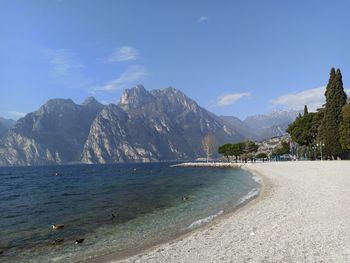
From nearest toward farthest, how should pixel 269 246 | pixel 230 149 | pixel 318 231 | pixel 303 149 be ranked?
pixel 269 246 → pixel 318 231 → pixel 303 149 → pixel 230 149

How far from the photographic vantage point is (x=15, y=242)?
1983 centimetres

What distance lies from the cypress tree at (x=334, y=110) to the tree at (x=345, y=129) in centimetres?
295

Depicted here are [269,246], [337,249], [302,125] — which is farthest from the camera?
[302,125]

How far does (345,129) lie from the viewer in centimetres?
7819

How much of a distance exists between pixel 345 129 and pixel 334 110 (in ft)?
31.6

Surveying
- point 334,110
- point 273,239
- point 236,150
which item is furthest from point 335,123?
point 273,239

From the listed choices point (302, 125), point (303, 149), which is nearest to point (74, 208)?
point (302, 125)

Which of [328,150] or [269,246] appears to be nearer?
[269,246]

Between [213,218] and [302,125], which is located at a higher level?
[302,125]

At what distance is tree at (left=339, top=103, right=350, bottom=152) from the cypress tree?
2.95m

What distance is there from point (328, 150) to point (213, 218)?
78330 mm

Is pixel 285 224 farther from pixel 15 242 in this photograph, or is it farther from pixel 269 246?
pixel 15 242

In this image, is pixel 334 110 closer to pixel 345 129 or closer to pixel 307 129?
pixel 345 129

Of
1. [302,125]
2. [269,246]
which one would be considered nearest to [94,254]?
[269,246]
